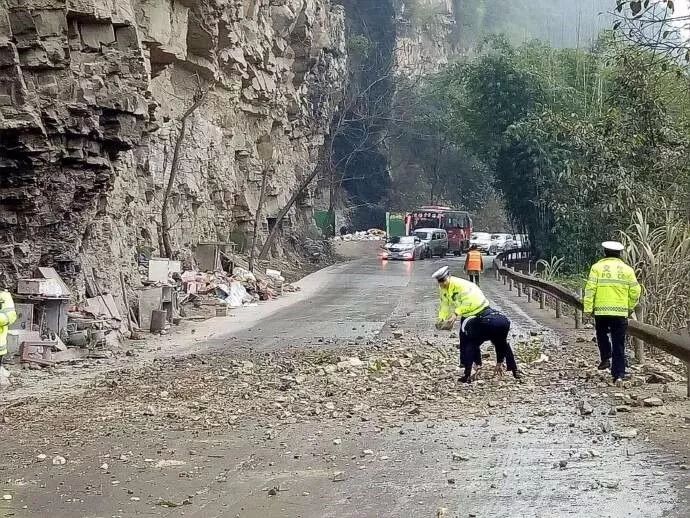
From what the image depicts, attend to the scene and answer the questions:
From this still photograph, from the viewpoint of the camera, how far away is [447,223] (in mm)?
56219

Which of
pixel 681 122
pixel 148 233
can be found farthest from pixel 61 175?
pixel 681 122

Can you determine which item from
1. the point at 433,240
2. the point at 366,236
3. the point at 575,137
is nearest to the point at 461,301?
the point at 575,137

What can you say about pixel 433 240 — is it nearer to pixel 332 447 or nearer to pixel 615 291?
pixel 615 291

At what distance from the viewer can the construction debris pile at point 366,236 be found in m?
61.5

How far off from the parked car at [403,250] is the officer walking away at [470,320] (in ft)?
118

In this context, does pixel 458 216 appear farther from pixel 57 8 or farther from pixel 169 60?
pixel 57 8

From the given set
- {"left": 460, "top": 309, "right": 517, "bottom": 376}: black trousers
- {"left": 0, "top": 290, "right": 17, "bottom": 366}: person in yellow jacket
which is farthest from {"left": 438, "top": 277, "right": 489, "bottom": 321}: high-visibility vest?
{"left": 0, "top": 290, "right": 17, "bottom": 366}: person in yellow jacket

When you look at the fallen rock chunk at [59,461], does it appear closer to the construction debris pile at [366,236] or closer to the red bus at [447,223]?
the red bus at [447,223]

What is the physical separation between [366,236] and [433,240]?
1278 centimetres

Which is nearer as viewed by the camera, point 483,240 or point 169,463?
point 169,463

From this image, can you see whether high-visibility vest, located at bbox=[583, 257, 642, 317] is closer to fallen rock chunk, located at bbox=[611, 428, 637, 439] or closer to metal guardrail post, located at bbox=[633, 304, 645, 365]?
metal guardrail post, located at bbox=[633, 304, 645, 365]

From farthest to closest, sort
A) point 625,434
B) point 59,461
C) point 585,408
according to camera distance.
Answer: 1. point 585,408
2. point 625,434
3. point 59,461

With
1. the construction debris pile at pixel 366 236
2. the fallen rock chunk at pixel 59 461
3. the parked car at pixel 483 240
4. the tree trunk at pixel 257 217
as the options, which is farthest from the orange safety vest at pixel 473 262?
the construction debris pile at pixel 366 236

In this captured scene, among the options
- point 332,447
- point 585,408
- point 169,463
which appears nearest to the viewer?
point 169,463
